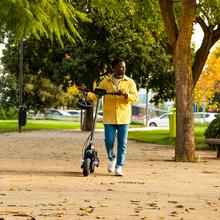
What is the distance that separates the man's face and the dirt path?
5.24 feet

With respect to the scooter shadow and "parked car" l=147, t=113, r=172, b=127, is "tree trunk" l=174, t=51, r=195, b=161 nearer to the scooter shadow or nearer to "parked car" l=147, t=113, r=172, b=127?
the scooter shadow

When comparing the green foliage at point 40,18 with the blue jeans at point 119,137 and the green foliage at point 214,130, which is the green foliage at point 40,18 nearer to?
the blue jeans at point 119,137

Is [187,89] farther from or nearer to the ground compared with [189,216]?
farther from the ground

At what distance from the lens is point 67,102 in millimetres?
58188

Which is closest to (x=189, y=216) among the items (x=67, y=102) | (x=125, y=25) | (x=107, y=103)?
(x=107, y=103)

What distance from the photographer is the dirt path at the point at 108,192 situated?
7.04 m

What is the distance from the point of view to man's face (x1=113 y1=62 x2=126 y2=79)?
36.6 feet

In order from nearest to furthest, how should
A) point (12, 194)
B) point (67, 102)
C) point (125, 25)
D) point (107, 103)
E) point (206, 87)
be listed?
1. point (12, 194)
2. point (107, 103)
3. point (125, 25)
4. point (67, 102)
5. point (206, 87)

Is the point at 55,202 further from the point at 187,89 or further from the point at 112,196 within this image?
→ the point at 187,89

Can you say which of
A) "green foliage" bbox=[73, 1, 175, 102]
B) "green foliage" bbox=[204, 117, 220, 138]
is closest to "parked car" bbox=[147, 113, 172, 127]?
"green foliage" bbox=[73, 1, 175, 102]

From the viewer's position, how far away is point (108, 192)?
8.91 meters

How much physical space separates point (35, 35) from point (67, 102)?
48634mm

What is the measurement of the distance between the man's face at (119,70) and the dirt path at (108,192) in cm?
160

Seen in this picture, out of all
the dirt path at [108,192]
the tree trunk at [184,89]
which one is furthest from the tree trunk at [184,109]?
the dirt path at [108,192]
